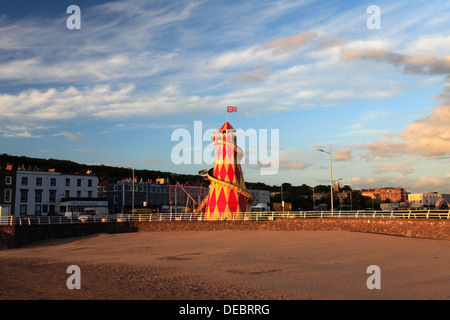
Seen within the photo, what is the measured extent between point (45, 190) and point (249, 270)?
2449 inches

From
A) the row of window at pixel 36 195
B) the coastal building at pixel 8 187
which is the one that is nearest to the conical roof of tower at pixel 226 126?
the coastal building at pixel 8 187

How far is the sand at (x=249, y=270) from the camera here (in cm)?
1342

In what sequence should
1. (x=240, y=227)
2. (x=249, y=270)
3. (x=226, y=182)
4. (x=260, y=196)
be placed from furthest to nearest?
(x=260, y=196)
(x=226, y=182)
(x=240, y=227)
(x=249, y=270)

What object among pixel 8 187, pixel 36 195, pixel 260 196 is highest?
pixel 8 187

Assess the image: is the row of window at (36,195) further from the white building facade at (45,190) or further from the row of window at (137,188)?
the row of window at (137,188)

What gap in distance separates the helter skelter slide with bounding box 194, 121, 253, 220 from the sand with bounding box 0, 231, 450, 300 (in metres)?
13.7

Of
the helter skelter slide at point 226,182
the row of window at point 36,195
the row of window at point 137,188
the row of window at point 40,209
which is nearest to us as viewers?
the helter skelter slide at point 226,182

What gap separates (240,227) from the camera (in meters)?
39.6

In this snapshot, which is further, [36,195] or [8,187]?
[36,195]

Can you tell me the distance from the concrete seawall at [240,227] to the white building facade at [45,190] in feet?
107

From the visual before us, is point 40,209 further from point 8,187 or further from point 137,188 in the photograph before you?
point 137,188

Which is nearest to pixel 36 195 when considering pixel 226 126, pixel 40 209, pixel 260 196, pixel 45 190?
pixel 45 190
